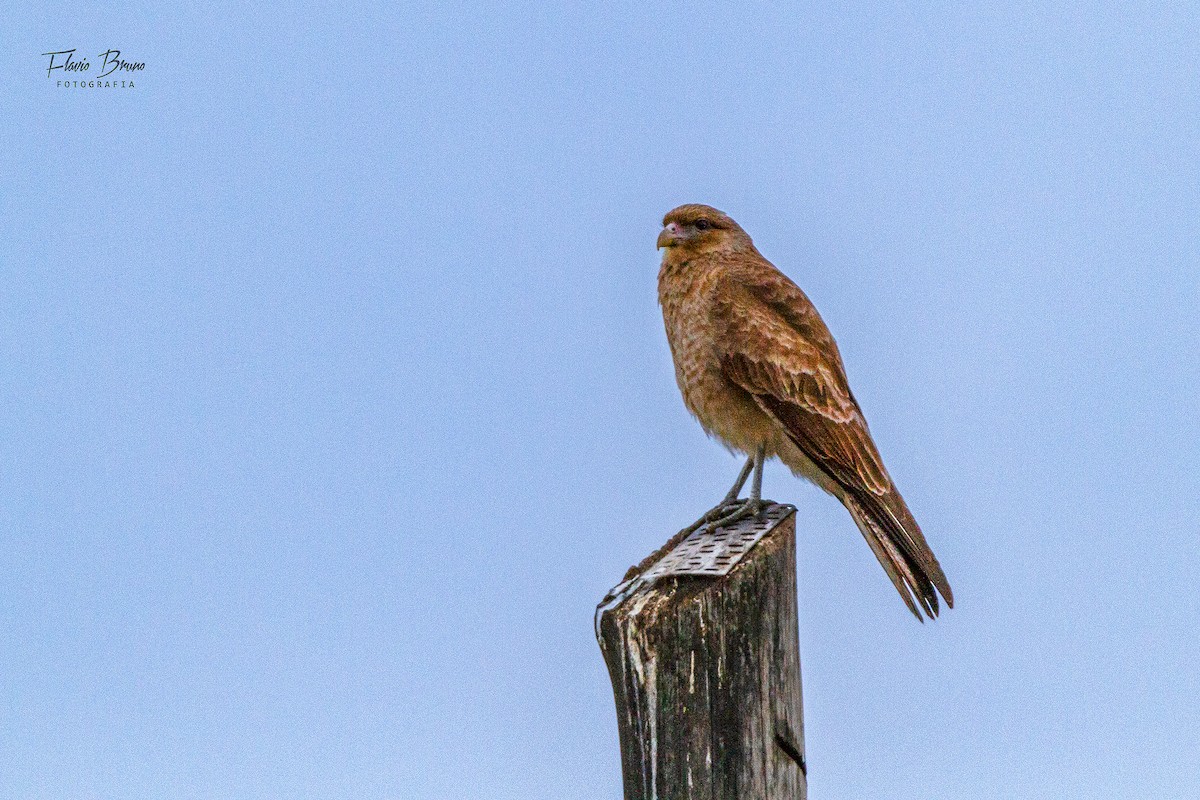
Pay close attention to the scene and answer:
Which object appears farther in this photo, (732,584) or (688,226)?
(688,226)

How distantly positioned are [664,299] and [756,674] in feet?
10.3

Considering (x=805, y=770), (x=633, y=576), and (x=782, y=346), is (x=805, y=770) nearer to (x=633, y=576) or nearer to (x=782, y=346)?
(x=633, y=576)

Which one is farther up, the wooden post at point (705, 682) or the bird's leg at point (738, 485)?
the bird's leg at point (738, 485)

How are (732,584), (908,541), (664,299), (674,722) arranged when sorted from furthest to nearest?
(664,299) → (908,541) → (732,584) → (674,722)

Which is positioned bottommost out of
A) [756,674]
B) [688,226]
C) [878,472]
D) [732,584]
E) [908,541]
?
[756,674]

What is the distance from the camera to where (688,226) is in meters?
6.56

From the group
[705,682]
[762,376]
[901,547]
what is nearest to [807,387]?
[762,376]

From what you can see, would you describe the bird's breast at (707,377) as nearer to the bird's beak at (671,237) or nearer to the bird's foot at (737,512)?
the bird's beak at (671,237)

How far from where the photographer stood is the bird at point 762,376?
5.57 meters

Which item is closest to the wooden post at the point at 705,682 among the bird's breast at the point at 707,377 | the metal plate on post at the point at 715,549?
the metal plate on post at the point at 715,549

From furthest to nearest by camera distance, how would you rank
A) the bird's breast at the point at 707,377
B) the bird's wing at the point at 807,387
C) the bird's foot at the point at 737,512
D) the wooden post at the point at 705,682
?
1. the bird's breast at the point at 707,377
2. the bird's wing at the point at 807,387
3. the bird's foot at the point at 737,512
4. the wooden post at the point at 705,682

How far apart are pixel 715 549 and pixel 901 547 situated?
4.36 feet

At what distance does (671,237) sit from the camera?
257 inches

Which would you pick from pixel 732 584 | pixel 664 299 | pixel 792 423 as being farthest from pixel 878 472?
pixel 732 584
